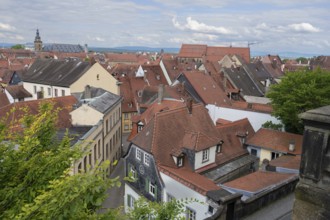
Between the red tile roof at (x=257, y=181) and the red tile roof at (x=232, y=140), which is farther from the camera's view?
the red tile roof at (x=232, y=140)

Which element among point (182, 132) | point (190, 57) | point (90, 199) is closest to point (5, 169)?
point (90, 199)

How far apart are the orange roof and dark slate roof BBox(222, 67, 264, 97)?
119 ft

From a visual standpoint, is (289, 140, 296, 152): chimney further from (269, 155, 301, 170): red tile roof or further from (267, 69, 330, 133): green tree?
(267, 69, 330, 133): green tree

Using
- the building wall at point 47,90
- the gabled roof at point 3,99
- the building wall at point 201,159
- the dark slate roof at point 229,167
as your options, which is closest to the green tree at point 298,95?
the dark slate roof at point 229,167

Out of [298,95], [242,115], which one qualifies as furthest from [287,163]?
[242,115]

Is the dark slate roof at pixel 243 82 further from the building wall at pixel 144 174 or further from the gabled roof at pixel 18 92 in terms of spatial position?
the building wall at pixel 144 174

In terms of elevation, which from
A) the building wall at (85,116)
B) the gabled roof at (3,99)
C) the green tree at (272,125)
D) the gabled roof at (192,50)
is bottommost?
the green tree at (272,125)

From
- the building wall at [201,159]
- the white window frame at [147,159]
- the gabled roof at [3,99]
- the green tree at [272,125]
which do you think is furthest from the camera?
the gabled roof at [3,99]

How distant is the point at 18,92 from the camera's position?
4191 centimetres

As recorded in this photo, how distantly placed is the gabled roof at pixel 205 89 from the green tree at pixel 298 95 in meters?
10.7

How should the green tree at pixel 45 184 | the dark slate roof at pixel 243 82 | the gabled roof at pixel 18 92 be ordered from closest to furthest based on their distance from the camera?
the green tree at pixel 45 184, the gabled roof at pixel 18 92, the dark slate roof at pixel 243 82

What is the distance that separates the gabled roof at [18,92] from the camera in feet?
134

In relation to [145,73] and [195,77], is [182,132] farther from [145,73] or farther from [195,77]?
[145,73]

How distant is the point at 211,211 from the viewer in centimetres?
1802
